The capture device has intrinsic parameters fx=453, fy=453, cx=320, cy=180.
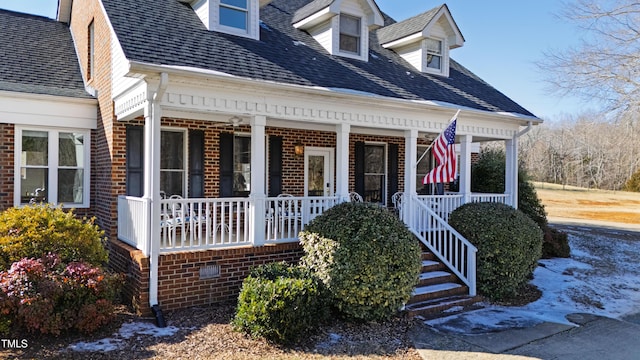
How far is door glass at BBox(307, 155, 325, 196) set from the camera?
473 inches

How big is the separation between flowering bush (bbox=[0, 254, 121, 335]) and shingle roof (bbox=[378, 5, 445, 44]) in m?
9.95

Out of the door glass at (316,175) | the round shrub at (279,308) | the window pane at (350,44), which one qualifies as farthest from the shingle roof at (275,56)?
the round shrub at (279,308)

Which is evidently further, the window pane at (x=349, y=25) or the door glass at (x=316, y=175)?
the door glass at (x=316, y=175)

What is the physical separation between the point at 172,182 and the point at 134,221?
7.54 ft

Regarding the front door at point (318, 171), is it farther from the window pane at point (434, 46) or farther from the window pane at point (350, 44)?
the window pane at point (434, 46)

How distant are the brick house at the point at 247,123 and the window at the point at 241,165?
0.11ft

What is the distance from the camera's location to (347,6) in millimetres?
11297

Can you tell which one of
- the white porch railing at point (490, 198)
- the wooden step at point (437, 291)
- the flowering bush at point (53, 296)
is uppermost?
the white porch railing at point (490, 198)

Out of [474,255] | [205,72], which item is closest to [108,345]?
[205,72]

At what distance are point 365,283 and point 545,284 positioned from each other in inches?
212

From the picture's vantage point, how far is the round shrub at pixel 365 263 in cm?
661

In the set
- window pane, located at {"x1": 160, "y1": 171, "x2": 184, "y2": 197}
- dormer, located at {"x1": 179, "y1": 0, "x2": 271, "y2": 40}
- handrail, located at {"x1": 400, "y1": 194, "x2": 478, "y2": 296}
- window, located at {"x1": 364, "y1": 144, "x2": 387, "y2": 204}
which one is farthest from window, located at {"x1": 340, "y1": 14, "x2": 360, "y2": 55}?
window pane, located at {"x1": 160, "y1": 171, "x2": 184, "y2": 197}

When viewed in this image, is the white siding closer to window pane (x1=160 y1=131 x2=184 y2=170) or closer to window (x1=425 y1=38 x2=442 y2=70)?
window (x1=425 y1=38 x2=442 y2=70)

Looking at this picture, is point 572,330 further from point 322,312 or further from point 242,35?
point 242,35
